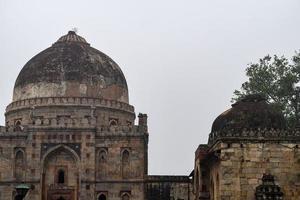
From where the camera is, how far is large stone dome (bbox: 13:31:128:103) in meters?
34.4

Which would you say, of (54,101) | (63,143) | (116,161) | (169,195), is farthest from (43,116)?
(169,195)

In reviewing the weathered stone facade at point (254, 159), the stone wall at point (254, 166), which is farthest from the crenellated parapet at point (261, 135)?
the stone wall at point (254, 166)

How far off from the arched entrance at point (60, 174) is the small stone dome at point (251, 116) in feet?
34.5

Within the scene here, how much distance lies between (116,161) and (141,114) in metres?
3.61

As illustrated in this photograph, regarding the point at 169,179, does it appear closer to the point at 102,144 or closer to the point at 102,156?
the point at 102,156

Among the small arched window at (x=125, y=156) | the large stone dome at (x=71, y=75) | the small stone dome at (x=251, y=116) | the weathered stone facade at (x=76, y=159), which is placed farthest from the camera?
the large stone dome at (x=71, y=75)

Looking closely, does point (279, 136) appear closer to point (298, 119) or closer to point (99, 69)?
point (298, 119)

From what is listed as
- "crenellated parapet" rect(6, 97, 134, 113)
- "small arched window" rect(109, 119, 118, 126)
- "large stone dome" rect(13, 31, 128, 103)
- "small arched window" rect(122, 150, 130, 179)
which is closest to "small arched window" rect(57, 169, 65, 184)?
"small arched window" rect(122, 150, 130, 179)

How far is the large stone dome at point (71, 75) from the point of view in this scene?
34438 millimetres

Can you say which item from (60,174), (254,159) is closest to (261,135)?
(254,159)

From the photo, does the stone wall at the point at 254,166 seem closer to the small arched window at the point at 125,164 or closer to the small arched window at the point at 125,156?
the small arched window at the point at 125,164

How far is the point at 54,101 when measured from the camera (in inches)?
1341

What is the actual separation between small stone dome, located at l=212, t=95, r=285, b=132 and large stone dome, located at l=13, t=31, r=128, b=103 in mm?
12796

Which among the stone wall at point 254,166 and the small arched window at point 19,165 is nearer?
the stone wall at point 254,166
